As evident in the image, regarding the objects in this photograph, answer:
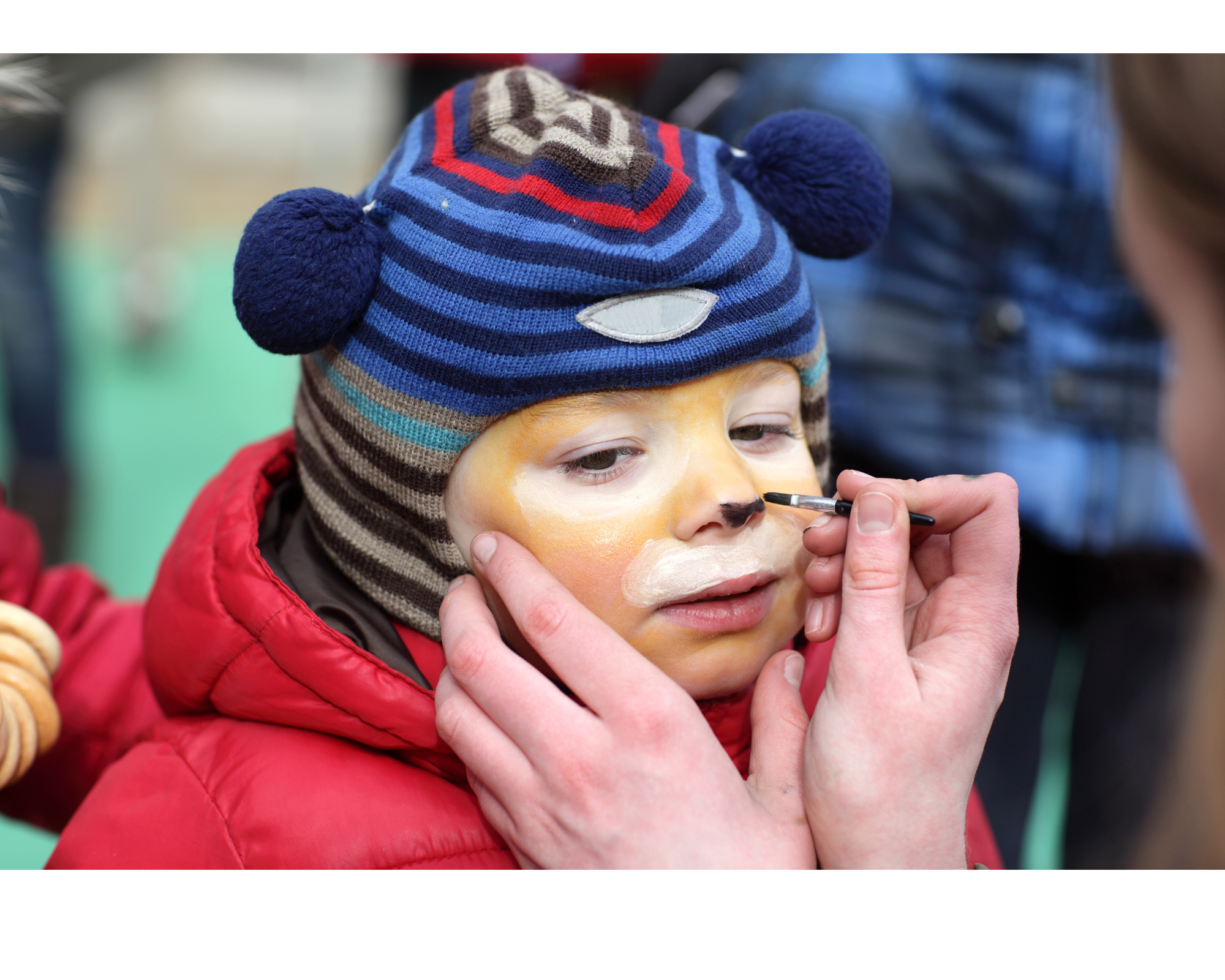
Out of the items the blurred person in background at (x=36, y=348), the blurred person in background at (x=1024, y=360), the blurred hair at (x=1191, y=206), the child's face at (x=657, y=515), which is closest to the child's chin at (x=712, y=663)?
the child's face at (x=657, y=515)

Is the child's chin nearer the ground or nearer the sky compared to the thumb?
nearer the sky

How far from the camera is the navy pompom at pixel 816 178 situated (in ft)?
3.57

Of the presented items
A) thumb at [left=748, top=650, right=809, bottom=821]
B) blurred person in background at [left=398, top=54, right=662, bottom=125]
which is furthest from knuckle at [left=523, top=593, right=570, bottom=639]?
blurred person in background at [left=398, top=54, right=662, bottom=125]

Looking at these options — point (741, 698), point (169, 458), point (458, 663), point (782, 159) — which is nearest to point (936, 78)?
point (782, 159)

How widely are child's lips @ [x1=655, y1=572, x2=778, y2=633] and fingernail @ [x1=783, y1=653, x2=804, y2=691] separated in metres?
0.06

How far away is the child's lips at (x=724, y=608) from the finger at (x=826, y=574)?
37 millimetres

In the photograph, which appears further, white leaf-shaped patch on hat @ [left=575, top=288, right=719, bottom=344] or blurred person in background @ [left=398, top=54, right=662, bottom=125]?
blurred person in background @ [left=398, top=54, right=662, bottom=125]

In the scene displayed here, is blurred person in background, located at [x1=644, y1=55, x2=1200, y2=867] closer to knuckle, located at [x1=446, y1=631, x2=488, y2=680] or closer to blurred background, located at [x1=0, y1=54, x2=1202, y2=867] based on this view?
blurred background, located at [x1=0, y1=54, x2=1202, y2=867]

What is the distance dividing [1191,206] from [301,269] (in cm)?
70

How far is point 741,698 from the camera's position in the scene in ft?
3.53

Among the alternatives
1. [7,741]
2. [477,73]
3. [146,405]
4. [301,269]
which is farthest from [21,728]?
[146,405]

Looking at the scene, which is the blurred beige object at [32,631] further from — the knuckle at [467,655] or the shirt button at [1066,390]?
the shirt button at [1066,390]

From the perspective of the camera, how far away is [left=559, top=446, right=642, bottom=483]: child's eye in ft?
3.15

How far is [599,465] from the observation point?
3.18ft
